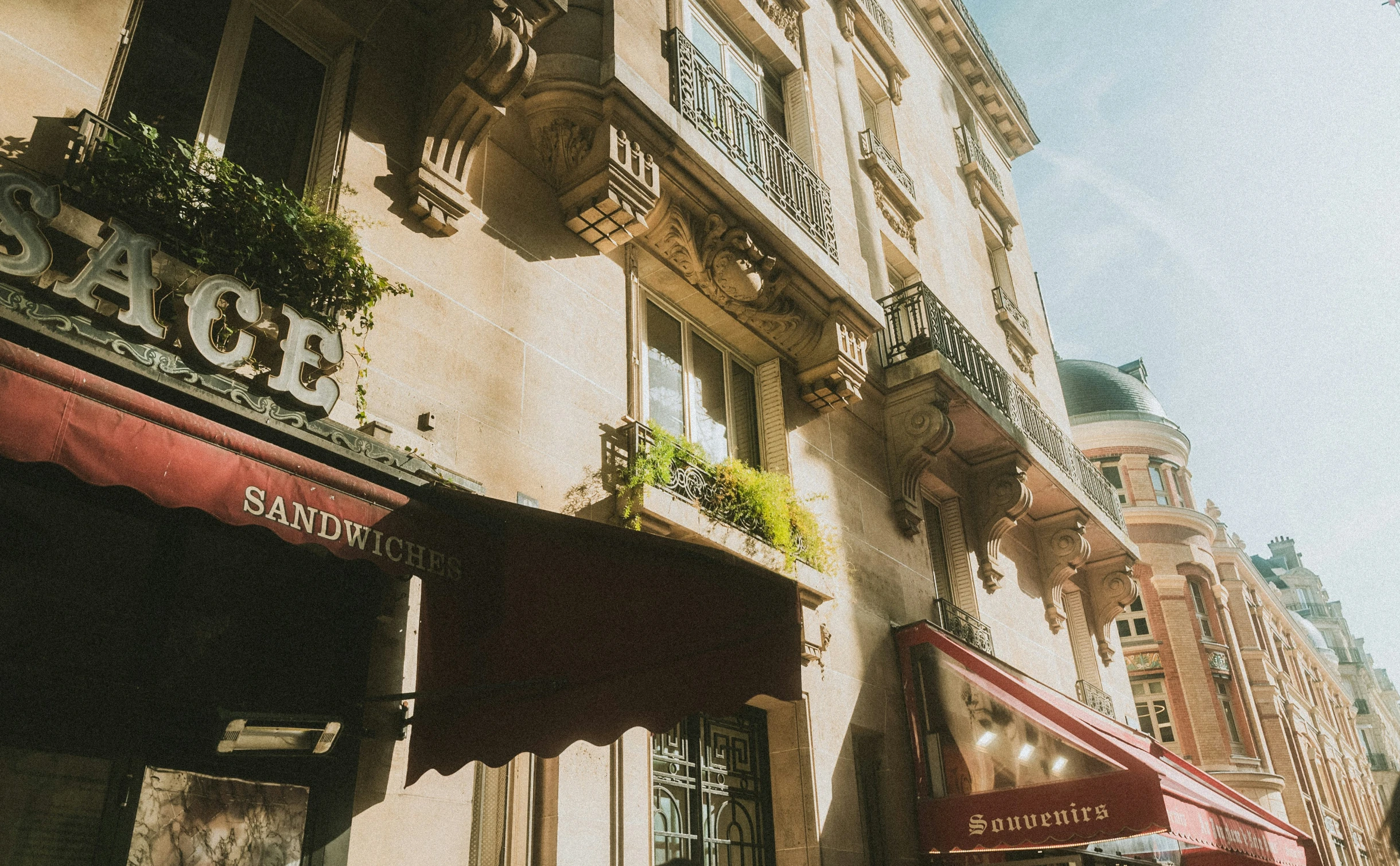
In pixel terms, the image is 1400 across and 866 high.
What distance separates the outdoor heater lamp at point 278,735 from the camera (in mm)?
4277

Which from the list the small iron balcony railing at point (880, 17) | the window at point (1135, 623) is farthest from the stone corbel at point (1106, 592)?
the window at point (1135, 623)

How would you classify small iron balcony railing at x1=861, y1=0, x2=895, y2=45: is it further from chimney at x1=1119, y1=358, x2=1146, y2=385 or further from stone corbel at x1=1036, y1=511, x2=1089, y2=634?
chimney at x1=1119, y1=358, x2=1146, y2=385

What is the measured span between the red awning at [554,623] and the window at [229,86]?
2838mm

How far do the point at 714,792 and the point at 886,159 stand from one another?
10.7 metres

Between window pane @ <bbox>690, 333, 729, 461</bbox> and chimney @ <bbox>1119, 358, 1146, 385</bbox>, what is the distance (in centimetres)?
4074

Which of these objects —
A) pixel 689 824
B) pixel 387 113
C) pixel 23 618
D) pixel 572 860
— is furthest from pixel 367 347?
pixel 689 824

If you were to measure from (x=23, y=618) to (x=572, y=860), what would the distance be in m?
3.38

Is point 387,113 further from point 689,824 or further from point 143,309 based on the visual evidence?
point 689,824

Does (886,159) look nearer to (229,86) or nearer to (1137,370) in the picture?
(229,86)

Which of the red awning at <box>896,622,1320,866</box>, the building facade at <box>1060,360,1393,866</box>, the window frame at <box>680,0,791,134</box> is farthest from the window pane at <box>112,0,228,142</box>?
the building facade at <box>1060,360,1393,866</box>

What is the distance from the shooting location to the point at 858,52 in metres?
15.6

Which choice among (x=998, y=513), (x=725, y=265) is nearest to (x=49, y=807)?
(x=725, y=265)

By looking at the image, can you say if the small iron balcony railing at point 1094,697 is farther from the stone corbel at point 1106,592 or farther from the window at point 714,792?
the window at point 714,792

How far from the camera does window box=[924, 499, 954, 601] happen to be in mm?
12203
